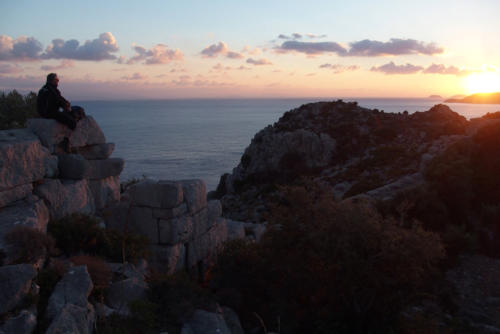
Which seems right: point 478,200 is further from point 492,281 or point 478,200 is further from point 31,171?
point 31,171

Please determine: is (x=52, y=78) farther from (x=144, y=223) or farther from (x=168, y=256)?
(x=168, y=256)

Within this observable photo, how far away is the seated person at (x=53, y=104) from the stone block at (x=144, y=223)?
7.45ft

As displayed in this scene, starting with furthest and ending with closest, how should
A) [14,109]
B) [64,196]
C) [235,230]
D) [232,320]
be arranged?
[14,109]
[235,230]
[64,196]
[232,320]

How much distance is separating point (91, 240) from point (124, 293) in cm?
178

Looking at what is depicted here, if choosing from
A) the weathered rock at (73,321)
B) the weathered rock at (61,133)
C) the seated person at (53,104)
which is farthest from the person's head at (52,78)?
the weathered rock at (73,321)

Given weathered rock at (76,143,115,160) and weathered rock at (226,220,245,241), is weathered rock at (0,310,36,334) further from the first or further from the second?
weathered rock at (226,220,245,241)

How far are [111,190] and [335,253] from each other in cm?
566

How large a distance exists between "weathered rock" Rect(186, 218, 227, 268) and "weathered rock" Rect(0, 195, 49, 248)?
313cm

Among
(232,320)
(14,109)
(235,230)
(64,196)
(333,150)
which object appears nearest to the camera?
(232,320)

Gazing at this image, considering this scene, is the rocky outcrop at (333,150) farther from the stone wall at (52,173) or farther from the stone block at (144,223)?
the stone block at (144,223)

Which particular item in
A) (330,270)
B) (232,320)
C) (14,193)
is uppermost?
(14,193)

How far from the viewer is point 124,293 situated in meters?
5.76

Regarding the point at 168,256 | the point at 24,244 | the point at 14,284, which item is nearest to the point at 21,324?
the point at 14,284

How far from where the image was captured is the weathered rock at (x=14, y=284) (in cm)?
442
